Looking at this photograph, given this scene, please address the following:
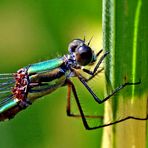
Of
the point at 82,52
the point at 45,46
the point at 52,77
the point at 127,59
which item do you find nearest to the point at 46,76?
the point at 52,77

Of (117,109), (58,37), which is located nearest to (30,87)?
(58,37)

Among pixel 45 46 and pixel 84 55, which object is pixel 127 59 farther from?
pixel 45 46

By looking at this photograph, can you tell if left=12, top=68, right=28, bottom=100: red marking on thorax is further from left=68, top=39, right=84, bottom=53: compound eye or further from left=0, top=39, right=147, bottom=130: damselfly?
left=68, top=39, right=84, bottom=53: compound eye

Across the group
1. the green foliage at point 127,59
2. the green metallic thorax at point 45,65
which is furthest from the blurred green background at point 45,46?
the green foliage at point 127,59

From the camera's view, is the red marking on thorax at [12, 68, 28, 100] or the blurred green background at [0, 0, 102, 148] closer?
the blurred green background at [0, 0, 102, 148]

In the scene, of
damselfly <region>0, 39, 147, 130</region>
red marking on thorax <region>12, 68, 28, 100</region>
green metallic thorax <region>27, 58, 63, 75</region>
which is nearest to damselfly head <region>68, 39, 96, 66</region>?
damselfly <region>0, 39, 147, 130</region>

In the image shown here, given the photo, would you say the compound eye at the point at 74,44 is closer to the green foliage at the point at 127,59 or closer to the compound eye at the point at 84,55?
the compound eye at the point at 84,55
